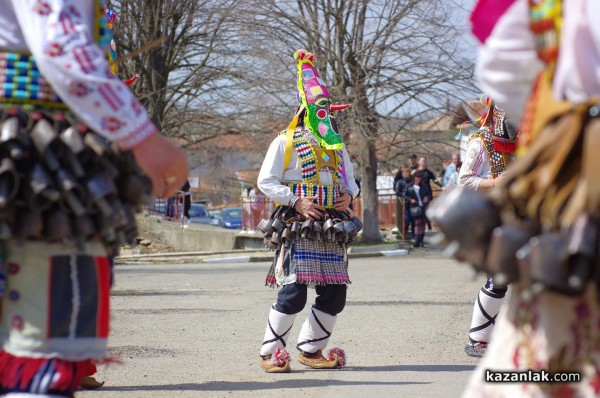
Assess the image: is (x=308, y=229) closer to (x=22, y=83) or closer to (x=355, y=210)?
(x=22, y=83)

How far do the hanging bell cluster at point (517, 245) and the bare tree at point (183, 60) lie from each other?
2401cm

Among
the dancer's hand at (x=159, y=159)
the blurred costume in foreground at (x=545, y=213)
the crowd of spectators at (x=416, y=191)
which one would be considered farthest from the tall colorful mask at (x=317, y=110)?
the crowd of spectators at (x=416, y=191)

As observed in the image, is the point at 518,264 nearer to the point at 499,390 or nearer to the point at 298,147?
the point at 499,390

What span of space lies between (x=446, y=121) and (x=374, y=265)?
8.61 meters

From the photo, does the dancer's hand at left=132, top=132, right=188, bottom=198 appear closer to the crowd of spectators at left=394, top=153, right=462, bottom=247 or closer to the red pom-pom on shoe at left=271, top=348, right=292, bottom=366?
the red pom-pom on shoe at left=271, top=348, right=292, bottom=366

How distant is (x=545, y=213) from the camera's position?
8.46ft

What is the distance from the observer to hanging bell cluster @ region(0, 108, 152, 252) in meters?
3.12

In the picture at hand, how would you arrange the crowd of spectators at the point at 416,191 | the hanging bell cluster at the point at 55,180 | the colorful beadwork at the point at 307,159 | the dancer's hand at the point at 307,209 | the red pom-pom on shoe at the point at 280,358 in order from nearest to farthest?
the hanging bell cluster at the point at 55,180 → the red pom-pom on shoe at the point at 280,358 → the dancer's hand at the point at 307,209 → the colorful beadwork at the point at 307,159 → the crowd of spectators at the point at 416,191

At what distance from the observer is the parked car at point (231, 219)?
130 ft

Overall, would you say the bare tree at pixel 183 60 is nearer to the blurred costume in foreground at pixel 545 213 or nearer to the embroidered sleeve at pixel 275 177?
the embroidered sleeve at pixel 275 177

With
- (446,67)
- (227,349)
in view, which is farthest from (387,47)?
(227,349)

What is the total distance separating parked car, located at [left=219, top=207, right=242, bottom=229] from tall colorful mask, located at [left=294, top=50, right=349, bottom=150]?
1264 inches

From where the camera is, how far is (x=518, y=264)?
2.58m

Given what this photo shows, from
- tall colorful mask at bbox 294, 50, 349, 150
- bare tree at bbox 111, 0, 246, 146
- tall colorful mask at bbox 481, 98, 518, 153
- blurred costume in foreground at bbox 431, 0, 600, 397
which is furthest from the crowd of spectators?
blurred costume in foreground at bbox 431, 0, 600, 397
